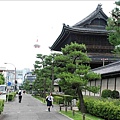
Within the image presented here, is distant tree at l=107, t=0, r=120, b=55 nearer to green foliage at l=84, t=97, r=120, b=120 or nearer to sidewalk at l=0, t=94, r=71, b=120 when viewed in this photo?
green foliage at l=84, t=97, r=120, b=120

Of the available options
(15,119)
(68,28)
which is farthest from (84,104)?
(68,28)

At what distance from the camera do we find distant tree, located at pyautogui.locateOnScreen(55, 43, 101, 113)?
21.4 metres

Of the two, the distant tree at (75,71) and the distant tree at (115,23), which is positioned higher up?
the distant tree at (115,23)

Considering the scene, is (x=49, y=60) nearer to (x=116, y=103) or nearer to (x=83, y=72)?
(x=83, y=72)

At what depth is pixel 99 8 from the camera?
45.1 metres

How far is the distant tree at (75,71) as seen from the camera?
70.2 ft

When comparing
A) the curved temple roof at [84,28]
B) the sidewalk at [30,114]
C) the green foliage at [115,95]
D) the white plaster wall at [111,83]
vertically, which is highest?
the curved temple roof at [84,28]

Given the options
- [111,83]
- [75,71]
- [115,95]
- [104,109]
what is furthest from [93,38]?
[104,109]

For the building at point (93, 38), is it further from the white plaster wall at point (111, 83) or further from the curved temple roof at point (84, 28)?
the white plaster wall at point (111, 83)

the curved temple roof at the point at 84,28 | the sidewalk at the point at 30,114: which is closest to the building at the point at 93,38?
the curved temple roof at the point at 84,28

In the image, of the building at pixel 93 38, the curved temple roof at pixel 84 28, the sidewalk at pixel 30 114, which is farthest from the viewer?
the building at pixel 93 38

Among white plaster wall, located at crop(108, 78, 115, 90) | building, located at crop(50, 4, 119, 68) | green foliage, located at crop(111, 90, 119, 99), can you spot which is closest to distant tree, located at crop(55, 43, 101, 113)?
green foliage, located at crop(111, 90, 119, 99)

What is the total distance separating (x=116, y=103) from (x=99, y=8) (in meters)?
30.1

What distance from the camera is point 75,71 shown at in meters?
22.3
